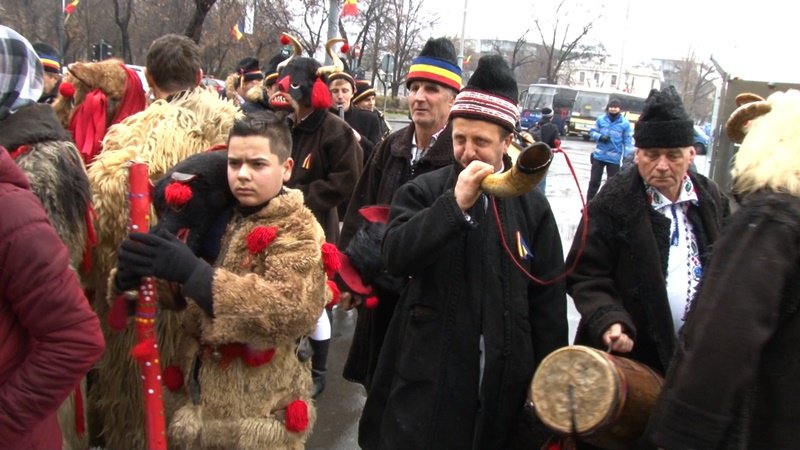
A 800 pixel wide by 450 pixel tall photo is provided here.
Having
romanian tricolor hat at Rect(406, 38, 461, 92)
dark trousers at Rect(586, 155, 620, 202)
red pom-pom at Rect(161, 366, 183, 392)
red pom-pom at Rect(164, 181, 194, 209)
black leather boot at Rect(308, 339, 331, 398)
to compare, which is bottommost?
black leather boot at Rect(308, 339, 331, 398)

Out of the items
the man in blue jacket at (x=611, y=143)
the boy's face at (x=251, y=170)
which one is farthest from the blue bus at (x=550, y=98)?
the boy's face at (x=251, y=170)

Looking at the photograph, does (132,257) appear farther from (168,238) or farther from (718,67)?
(718,67)

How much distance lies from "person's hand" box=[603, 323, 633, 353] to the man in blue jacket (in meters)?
9.99

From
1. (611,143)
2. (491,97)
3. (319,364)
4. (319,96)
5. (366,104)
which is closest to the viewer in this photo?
(491,97)

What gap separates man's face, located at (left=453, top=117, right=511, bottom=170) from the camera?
2219 millimetres

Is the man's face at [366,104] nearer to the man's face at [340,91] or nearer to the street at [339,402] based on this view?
the man's face at [340,91]

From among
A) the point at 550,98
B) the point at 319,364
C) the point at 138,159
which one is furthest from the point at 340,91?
the point at 550,98

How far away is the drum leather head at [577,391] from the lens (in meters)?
1.92

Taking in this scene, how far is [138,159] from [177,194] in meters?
0.51

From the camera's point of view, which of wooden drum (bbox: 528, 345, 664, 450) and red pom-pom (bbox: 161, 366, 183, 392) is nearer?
wooden drum (bbox: 528, 345, 664, 450)

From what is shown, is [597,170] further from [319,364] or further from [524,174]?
[524,174]

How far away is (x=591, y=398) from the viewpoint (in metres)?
1.93

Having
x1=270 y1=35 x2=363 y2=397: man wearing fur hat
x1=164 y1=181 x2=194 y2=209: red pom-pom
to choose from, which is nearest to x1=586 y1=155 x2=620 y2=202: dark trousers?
x1=270 y1=35 x2=363 y2=397: man wearing fur hat

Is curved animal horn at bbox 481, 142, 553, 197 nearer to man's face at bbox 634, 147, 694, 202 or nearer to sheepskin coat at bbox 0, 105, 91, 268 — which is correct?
man's face at bbox 634, 147, 694, 202
